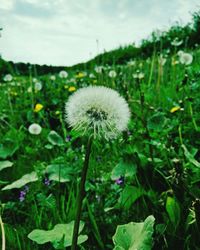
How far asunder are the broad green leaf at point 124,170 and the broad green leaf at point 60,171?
0.40 metres

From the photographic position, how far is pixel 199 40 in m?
11.0

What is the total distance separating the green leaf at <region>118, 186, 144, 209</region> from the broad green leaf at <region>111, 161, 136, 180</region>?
0.06 meters

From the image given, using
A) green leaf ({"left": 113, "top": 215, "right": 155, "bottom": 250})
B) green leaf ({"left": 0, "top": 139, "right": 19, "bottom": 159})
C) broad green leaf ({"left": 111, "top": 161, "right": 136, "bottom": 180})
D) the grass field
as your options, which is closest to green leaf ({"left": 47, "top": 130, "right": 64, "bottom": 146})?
the grass field

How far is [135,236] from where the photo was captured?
1.06m

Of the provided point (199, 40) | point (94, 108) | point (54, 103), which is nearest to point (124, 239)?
point (94, 108)

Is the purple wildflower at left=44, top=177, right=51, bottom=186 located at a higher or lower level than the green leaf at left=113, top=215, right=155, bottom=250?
lower

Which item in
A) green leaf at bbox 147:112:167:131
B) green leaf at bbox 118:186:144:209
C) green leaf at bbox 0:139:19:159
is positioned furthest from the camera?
green leaf at bbox 0:139:19:159

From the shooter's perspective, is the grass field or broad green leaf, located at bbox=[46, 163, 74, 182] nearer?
the grass field

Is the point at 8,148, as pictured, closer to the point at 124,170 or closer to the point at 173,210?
the point at 124,170

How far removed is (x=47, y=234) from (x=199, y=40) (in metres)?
10.7

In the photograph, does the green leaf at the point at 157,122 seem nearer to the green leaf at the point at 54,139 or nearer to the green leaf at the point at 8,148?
the green leaf at the point at 54,139

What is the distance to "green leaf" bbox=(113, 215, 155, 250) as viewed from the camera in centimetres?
99

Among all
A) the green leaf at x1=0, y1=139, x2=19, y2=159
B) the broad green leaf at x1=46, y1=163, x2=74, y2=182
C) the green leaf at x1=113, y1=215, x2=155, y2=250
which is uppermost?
the green leaf at x1=113, y1=215, x2=155, y2=250

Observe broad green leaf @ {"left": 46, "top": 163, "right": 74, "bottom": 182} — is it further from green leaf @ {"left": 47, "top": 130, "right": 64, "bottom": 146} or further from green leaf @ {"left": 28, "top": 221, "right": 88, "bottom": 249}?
green leaf @ {"left": 28, "top": 221, "right": 88, "bottom": 249}
